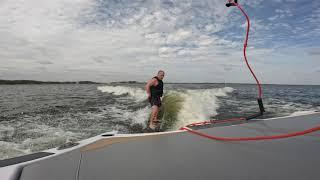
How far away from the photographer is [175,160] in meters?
2.22

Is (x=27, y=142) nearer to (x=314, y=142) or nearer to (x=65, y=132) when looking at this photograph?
(x=65, y=132)

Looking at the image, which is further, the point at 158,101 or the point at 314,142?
the point at 158,101

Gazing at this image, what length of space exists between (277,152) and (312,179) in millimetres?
→ 607

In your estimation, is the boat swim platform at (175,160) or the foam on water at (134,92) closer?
the boat swim platform at (175,160)

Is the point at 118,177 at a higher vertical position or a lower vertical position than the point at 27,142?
higher

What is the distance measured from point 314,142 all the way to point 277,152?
0.74 metres

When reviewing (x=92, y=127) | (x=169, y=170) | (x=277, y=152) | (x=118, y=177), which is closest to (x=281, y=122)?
(x=277, y=152)

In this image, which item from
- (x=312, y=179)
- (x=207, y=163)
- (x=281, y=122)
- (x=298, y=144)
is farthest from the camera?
(x=281, y=122)

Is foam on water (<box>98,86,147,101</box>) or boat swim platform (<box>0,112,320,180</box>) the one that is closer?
boat swim platform (<box>0,112,320,180</box>)

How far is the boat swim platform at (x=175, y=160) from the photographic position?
1.89 m

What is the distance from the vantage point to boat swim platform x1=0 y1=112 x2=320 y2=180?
1.89m

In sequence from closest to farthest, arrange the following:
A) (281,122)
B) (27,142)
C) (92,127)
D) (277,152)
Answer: (277,152) → (281,122) → (27,142) → (92,127)

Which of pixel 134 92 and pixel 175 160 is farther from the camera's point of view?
pixel 134 92

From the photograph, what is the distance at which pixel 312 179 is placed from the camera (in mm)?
1822
